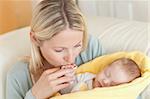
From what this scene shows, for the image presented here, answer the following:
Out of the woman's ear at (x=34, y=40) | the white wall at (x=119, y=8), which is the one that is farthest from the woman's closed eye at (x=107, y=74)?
the white wall at (x=119, y=8)

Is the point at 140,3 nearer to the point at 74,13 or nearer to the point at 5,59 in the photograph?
the point at 74,13

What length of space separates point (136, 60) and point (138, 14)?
1.47ft

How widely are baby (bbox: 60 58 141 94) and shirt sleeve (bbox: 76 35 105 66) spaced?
117mm

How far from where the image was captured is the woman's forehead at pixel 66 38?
3.80 ft

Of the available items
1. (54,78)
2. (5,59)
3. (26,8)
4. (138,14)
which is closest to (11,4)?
(26,8)

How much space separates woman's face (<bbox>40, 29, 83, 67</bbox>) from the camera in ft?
3.80

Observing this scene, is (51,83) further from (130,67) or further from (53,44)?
(130,67)

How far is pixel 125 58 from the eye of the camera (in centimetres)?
124

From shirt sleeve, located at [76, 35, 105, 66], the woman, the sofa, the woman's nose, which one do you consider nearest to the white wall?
the sofa

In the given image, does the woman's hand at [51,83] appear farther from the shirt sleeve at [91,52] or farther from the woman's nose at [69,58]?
the shirt sleeve at [91,52]

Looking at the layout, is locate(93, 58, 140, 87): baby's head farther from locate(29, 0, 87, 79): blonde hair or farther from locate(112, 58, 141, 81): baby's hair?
locate(29, 0, 87, 79): blonde hair

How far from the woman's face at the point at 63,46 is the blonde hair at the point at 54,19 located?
0.02 m

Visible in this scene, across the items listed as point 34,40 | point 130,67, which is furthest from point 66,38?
point 130,67

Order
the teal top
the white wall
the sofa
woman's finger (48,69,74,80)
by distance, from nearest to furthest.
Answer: woman's finger (48,69,74,80) < the teal top < the sofa < the white wall
